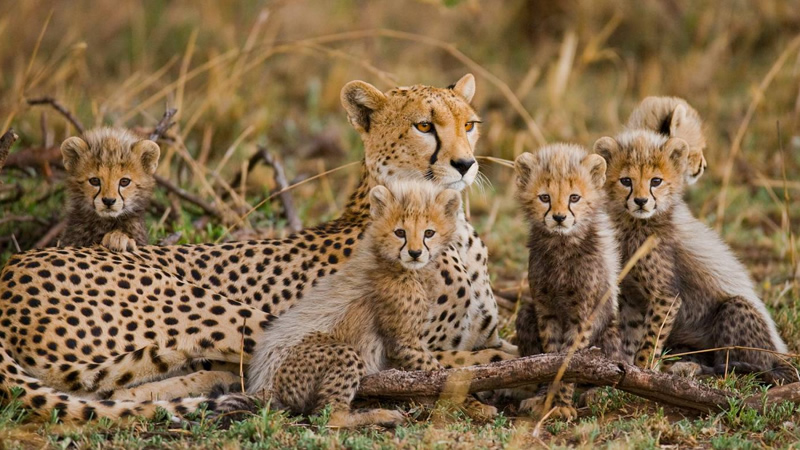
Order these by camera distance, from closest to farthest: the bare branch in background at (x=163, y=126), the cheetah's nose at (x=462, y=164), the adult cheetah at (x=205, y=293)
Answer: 1. the adult cheetah at (x=205, y=293)
2. the cheetah's nose at (x=462, y=164)
3. the bare branch in background at (x=163, y=126)

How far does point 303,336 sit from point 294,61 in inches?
298

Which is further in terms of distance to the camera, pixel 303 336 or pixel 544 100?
pixel 544 100

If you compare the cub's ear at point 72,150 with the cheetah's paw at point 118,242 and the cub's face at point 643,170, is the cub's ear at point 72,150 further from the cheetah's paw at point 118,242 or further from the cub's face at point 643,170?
the cub's face at point 643,170

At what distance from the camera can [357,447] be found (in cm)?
352

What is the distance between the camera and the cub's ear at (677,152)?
447cm

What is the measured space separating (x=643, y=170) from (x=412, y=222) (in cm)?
104

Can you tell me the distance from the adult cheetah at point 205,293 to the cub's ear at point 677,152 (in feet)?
2.73

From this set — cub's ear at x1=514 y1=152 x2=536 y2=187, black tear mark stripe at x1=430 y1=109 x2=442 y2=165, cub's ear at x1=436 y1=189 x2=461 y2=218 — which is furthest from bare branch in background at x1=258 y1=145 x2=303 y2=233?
cub's ear at x1=514 y1=152 x2=536 y2=187

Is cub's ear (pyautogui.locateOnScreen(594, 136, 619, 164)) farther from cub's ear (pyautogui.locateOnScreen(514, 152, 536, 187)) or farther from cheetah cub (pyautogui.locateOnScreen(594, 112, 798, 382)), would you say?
cub's ear (pyautogui.locateOnScreen(514, 152, 536, 187))

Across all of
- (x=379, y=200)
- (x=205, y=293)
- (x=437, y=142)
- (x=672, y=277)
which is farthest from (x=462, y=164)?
(x=205, y=293)

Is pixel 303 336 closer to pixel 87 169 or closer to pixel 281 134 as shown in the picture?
pixel 87 169

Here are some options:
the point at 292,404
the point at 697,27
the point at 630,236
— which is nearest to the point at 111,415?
the point at 292,404

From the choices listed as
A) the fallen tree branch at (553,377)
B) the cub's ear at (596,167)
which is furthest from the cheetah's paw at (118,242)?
the cub's ear at (596,167)

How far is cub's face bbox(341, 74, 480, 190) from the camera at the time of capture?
464 centimetres
